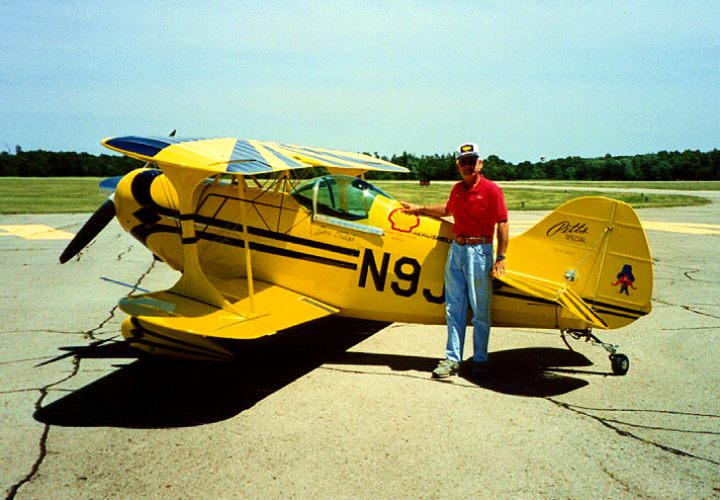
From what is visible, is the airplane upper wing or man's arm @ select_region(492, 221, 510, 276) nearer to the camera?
the airplane upper wing

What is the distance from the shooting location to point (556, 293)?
17.5 ft

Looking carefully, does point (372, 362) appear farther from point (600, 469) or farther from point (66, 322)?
point (66, 322)

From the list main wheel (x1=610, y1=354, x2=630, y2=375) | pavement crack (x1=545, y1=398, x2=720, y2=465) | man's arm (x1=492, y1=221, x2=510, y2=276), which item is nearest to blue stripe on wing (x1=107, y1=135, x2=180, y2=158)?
man's arm (x1=492, y1=221, x2=510, y2=276)

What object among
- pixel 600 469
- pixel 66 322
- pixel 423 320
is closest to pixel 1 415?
pixel 66 322

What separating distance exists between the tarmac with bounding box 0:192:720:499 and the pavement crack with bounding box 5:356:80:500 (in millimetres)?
18

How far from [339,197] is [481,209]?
1659 millimetres

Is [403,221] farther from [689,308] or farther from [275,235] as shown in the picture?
[689,308]

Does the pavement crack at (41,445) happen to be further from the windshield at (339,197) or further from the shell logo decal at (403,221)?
the shell logo decal at (403,221)

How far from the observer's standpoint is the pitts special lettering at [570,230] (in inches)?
215

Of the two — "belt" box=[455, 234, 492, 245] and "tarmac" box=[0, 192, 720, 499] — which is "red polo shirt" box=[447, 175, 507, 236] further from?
"tarmac" box=[0, 192, 720, 499]

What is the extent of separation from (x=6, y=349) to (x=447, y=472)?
17.9 ft

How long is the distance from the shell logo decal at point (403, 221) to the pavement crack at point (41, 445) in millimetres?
3726

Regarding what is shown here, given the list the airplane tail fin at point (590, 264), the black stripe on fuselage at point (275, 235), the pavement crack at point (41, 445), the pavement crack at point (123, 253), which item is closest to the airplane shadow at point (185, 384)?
the pavement crack at point (41, 445)

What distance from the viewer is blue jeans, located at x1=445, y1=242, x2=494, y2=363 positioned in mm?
5352
